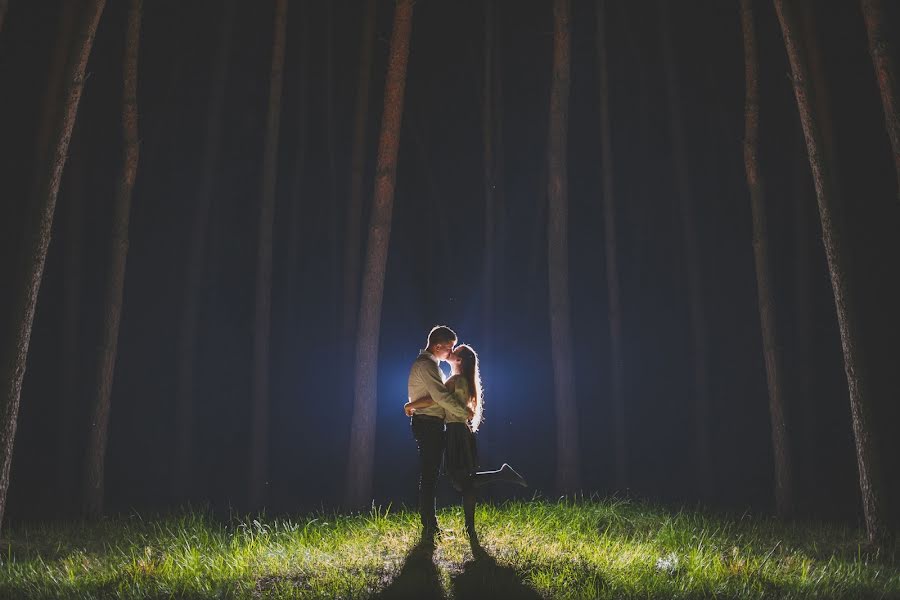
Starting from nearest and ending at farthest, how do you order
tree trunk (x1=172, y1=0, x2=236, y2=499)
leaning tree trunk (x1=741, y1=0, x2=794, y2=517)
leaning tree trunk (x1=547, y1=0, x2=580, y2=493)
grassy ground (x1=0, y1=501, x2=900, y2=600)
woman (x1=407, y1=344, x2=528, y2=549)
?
grassy ground (x1=0, y1=501, x2=900, y2=600) → woman (x1=407, y1=344, x2=528, y2=549) → leaning tree trunk (x1=741, y1=0, x2=794, y2=517) → leaning tree trunk (x1=547, y1=0, x2=580, y2=493) → tree trunk (x1=172, y1=0, x2=236, y2=499)

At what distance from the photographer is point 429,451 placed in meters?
6.69

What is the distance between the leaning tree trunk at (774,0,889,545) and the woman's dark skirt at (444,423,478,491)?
396 cm

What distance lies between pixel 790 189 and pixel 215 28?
40.7 ft

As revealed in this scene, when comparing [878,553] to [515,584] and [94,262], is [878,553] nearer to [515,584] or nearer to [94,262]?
[515,584]

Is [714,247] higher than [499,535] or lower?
higher

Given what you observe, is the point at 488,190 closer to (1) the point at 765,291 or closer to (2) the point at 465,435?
(1) the point at 765,291

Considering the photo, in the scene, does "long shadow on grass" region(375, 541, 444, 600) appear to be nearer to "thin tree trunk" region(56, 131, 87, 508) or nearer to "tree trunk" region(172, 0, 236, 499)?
"tree trunk" region(172, 0, 236, 499)

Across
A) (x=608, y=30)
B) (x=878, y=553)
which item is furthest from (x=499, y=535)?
(x=608, y=30)

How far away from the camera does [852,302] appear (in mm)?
7625

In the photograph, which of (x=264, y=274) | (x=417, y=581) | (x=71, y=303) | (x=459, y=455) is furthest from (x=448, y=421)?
(x=71, y=303)

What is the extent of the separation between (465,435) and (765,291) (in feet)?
21.4

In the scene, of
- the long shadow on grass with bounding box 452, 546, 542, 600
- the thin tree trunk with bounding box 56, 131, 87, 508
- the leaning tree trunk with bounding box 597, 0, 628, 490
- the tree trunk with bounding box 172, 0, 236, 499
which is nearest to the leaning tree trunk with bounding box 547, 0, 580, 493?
the leaning tree trunk with bounding box 597, 0, 628, 490

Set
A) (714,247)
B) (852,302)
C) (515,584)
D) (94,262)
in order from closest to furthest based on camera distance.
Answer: (515,584) < (852,302) < (94,262) < (714,247)

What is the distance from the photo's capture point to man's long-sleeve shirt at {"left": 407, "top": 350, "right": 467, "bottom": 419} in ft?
21.2
